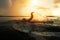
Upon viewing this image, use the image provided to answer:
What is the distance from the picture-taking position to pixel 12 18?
5.33ft

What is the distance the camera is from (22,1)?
5.46 feet

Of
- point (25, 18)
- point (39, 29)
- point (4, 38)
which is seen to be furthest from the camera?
point (25, 18)

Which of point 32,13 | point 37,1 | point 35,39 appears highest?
point 37,1

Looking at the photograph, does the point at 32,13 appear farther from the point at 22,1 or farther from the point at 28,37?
the point at 28,37

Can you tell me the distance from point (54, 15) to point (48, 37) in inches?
19.8

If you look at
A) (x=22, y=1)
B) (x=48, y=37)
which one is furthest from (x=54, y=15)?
(x=48, y=37)

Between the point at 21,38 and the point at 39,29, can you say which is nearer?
the point at 21,38

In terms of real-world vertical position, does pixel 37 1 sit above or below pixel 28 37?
above

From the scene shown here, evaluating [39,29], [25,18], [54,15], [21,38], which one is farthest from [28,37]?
[54,15]

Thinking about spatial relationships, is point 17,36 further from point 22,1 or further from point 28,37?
point 22,1

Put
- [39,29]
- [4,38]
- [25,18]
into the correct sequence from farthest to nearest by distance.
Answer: [25,18] < [39,29] < [4,38]

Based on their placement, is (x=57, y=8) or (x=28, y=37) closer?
(x=28, y=37)

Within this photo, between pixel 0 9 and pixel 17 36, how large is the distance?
531 millimetres

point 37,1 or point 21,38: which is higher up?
point 37,1
